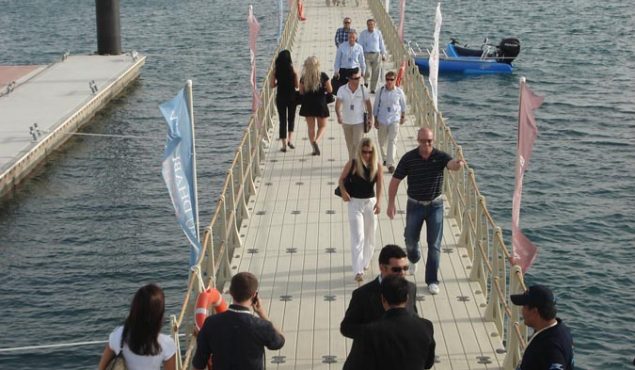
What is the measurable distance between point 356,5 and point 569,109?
1005 cm

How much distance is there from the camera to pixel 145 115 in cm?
3888

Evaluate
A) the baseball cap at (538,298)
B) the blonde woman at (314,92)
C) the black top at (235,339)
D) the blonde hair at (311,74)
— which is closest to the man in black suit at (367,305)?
the black top at (235,339)

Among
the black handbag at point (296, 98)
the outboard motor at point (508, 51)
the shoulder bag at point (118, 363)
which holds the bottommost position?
the outboard motor at point (508, 51)

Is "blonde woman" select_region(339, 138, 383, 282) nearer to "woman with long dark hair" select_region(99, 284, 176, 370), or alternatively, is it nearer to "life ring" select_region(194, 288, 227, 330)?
"life ring" select_region(194, 288, 227, 330)

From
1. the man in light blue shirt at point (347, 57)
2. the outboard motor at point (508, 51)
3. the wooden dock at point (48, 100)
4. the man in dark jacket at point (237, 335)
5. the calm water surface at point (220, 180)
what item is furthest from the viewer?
the outboard motor at point (508, 51)

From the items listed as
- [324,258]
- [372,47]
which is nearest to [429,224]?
[324,258]

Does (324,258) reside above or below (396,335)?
below

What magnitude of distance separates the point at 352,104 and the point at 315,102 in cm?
199

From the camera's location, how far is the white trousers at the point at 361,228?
1348cm

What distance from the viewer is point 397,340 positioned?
809 centimetres

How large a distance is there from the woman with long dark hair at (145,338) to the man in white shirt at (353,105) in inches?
374

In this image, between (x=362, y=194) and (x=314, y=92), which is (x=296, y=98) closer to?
(x=314, y=92)

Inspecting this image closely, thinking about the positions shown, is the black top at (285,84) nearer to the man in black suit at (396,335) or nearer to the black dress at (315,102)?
the black dress at (315,102)

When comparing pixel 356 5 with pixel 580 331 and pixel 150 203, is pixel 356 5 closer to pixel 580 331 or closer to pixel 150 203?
pixel 150 203
